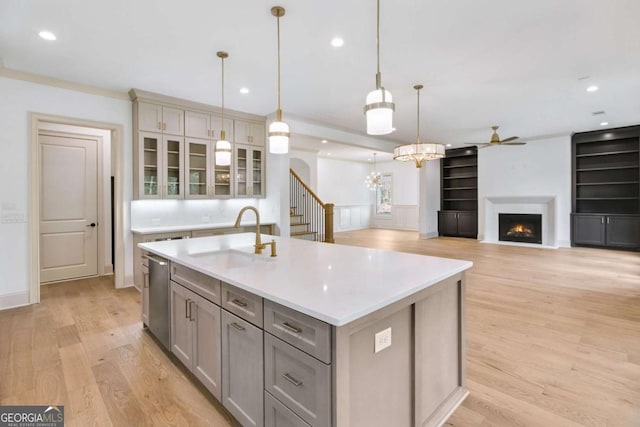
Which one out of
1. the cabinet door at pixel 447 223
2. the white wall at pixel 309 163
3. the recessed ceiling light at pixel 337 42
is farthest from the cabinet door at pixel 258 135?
the cabinet door at pixel 447 223

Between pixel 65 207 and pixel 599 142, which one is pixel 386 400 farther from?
pixel 599 142

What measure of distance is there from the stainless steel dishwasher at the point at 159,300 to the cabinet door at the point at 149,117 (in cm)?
251

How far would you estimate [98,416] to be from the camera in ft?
6.11

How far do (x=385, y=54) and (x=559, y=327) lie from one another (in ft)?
10.9

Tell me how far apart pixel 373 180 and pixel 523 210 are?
17.8ft

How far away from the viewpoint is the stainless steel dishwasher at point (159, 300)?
2477 mm

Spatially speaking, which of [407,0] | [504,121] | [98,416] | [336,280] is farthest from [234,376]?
[504,121]

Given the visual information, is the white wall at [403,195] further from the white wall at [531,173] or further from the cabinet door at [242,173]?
the cabinet door at [242,173]

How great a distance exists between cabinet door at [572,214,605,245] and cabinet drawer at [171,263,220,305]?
901 centimetres

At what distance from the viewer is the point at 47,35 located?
9.55 ft

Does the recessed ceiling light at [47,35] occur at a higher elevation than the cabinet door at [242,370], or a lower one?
higher

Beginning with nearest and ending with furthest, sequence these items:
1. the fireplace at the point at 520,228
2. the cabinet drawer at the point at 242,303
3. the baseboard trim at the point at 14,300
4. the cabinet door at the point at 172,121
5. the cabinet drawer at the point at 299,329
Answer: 1. the cabinet drawer at the point at 299,329
2. the cabinet drawer at the point at 242,303
3. the baseboard trim at the point at 14,300
4. the cabinet door at the point at 172,121
5. the fireplace at the point at 520,228

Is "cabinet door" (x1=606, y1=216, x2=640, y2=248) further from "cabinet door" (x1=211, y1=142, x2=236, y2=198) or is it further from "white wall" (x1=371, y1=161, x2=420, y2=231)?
"cabinet door" (x1=211, y1=142, x2=236, y2=198)

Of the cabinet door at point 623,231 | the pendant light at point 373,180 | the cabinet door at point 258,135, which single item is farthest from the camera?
the pendant light at point 373,180
